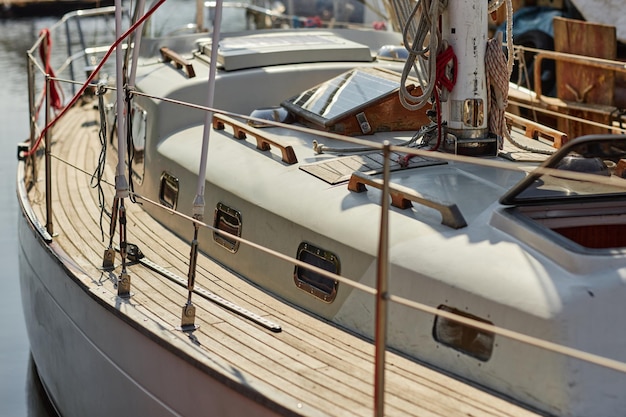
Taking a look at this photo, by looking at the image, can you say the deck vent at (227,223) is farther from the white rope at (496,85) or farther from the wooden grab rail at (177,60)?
the wooden grab rail at (177,60)

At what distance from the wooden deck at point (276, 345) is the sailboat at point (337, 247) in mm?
16

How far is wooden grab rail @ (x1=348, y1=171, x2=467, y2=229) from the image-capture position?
5066mm

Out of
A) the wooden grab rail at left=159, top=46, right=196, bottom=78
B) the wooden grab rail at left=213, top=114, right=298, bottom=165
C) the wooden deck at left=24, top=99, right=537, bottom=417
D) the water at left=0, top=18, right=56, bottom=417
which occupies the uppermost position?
the wooden grab rail at left=159, top=46, right=196, bottom=78

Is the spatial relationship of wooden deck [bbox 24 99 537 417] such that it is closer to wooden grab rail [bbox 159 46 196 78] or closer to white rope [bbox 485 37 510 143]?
Result: wooden grab rail [bbox 159 46 196 78]

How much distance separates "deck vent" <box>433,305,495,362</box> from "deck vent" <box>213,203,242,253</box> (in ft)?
5.83

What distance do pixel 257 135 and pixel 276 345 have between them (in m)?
1.76

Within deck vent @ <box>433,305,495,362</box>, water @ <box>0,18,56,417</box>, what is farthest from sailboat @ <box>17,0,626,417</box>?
water @ <box>0,18,56,417</box>

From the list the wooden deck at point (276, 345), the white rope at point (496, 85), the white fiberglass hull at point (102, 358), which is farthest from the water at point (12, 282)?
the white rope at point (496, 85)

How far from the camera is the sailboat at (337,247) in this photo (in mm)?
4492

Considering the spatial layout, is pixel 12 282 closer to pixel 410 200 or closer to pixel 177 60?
pixel 177 60

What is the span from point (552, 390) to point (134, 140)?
4536 millimetres

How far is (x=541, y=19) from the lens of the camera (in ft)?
45.7

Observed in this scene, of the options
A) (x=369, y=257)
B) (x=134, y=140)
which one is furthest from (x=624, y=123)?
(x=369, y=257)

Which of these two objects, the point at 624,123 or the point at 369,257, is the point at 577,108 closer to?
the point at 624,123
